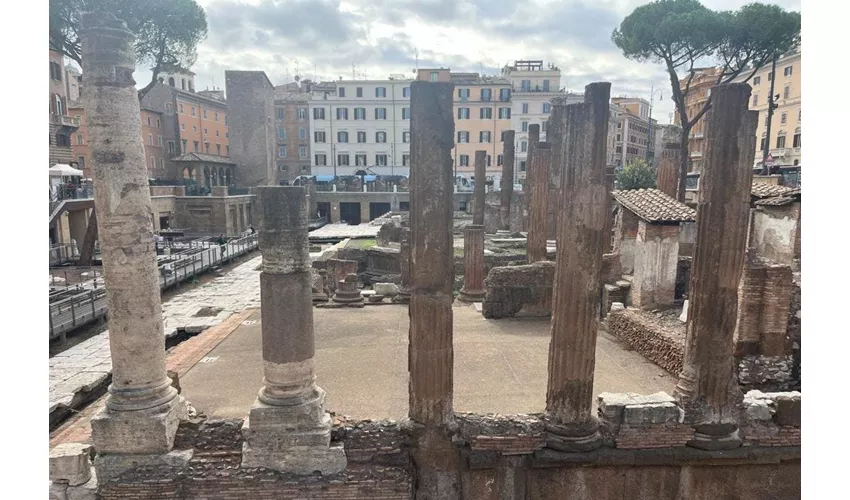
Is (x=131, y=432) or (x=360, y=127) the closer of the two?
(x=131, y=432)

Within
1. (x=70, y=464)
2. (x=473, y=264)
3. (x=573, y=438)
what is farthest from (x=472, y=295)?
(x=70, y=464)

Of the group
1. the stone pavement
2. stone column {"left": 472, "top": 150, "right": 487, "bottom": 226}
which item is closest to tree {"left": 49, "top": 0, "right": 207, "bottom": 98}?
the stone pavement

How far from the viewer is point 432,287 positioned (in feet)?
19.2

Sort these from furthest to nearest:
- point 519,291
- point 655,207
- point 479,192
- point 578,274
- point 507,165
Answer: point 507,165
point 479,192
point 519,291
point 655,207
point 578,274

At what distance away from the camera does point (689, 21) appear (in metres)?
24.2

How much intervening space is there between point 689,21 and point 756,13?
9.95 feet

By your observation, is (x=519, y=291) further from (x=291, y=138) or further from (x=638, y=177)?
(x=291, y=138)

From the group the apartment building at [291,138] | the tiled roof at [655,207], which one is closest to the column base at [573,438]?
the tiled roof at [655,207]

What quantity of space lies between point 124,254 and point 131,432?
2.03 metres

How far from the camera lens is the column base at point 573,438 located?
600cm

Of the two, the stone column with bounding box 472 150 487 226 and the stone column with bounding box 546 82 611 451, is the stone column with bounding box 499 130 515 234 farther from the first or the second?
the stone column with bounding box 546 82 611 451

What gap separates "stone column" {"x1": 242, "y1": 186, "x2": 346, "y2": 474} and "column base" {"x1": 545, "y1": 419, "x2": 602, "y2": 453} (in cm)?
251

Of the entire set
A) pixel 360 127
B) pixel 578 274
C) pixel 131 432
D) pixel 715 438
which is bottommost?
pixel 715 438

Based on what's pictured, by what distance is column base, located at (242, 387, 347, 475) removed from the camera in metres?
5.81
